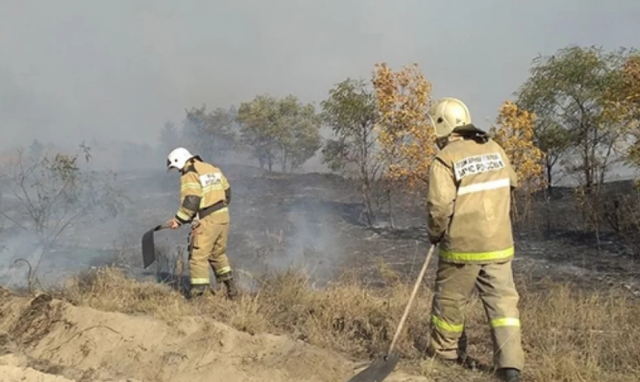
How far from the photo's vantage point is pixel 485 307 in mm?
3699

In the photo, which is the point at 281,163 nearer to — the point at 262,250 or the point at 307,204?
the point at 307,204

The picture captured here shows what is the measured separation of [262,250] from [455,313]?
7.73 m

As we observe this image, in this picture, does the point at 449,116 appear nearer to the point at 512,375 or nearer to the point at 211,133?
the point at 512,375

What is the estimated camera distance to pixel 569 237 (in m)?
14.2

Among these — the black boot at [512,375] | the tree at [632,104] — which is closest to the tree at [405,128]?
the tree at [632,104]

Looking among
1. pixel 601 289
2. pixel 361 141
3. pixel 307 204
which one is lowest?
pixel 601 289

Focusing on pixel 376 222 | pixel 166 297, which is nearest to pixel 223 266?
pixel 166 297

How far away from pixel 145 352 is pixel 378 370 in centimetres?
182

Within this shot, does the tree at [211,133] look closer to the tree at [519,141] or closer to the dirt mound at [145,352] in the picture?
the tree at [519,141]

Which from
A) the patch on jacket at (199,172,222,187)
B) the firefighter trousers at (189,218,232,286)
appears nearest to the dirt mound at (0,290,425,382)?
the firefighter trousers at (189,218,232,286)

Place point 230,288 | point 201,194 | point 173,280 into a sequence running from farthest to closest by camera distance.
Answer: point 173,280
point 230,288
point 201,194

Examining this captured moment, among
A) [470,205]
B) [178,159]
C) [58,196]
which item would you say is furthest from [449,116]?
[58,196]

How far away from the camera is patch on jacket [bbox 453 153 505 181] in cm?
364

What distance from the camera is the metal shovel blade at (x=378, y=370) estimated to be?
3482 mm
